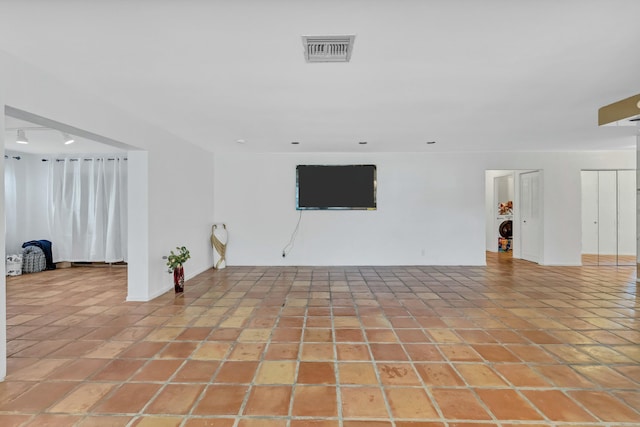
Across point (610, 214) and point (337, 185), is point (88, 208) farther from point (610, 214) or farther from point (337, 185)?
point (610, 214)

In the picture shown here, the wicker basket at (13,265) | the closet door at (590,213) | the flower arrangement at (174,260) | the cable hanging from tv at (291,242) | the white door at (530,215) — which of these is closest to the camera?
the flower arrangement at (174,260)

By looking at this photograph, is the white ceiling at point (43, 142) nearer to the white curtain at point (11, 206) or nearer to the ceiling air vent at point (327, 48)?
the white curtain at point (11, 206)

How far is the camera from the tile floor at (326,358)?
1.86 metres

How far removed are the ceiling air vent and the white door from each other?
6.19 metres

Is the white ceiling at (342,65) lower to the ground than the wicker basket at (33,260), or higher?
higher

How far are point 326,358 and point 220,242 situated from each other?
168 inches

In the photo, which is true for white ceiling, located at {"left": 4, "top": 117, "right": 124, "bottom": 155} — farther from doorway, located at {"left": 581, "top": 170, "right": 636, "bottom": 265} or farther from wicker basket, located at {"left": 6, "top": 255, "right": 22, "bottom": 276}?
doorway, located at {"left": 581, "top": 170, "right": 636, "bottom": 265}

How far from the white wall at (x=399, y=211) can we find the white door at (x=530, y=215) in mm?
240

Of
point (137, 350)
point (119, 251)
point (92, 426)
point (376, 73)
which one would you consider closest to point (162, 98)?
point (376, 73)

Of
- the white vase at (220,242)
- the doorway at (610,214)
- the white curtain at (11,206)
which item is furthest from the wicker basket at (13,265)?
the doorway at (610,214)

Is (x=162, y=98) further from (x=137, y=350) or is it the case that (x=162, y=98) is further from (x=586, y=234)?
(x=586, y=234)

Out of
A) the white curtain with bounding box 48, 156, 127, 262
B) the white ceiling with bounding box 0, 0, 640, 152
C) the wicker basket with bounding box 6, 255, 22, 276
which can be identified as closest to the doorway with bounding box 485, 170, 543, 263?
the white ceiling with bounding box 0, 0, 640, 152

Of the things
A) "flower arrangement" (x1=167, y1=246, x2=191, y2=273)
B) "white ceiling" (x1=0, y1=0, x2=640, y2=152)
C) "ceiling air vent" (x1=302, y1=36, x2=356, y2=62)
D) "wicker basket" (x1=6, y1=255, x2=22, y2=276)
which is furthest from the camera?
"wicker basket" (x1=6, y1=255, x2=22, y2=276)

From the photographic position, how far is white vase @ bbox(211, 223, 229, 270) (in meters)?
6.25
